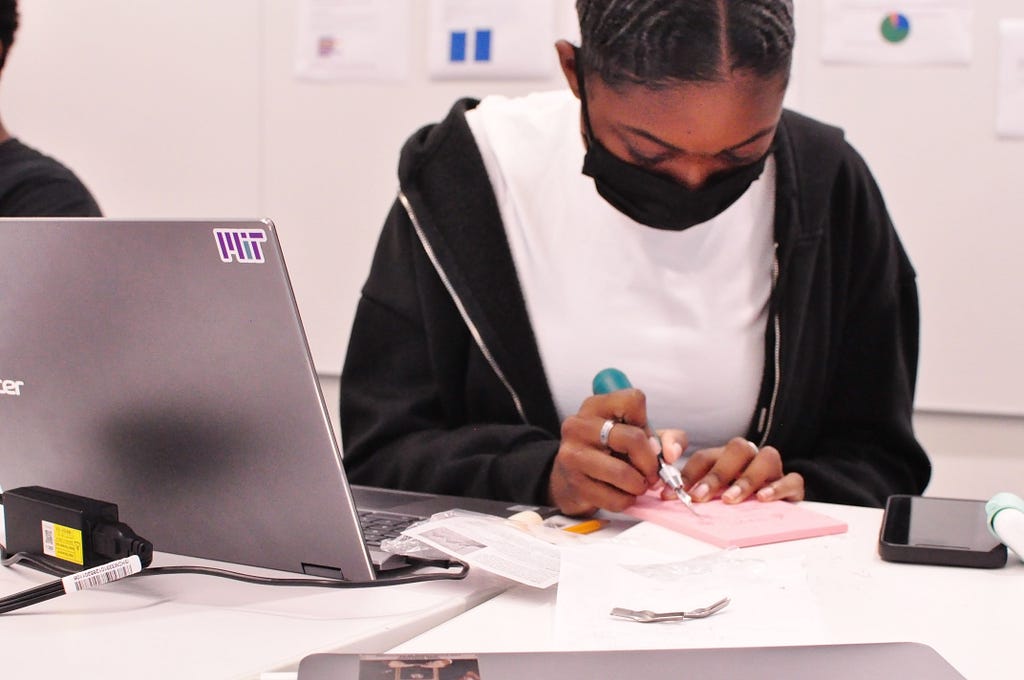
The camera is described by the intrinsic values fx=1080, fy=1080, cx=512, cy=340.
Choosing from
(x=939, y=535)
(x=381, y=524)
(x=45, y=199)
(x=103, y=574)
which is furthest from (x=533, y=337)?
(x=45, y=199)

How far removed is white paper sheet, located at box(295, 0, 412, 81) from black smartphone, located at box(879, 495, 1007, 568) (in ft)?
4.99

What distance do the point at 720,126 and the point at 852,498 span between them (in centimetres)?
47

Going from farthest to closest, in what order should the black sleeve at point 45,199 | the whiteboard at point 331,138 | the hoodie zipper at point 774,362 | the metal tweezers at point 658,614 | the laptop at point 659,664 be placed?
the whiteboard at point 331,138 < the black sleeve at point 45,199 < the hoodie zipper at point 774,362 < the metal tweezers at point 658,614 < the laptop at point 659,664

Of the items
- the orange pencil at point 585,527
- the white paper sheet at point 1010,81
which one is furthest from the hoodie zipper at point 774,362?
the white paper sheet at point 1010,81

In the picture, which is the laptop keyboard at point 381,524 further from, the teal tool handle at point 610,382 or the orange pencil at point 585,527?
the teal tool handle at point 610,382

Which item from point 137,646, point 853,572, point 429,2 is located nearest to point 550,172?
point 853,572

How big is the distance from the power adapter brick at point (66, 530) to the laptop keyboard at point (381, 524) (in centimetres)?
18

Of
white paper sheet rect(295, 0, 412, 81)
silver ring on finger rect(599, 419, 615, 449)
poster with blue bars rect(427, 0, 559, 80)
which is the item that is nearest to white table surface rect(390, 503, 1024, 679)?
silver ring on finger rect(599, 419, 615, 449)

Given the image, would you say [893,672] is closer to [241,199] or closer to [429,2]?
[429,2]

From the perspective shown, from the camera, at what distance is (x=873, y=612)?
0.76 metres

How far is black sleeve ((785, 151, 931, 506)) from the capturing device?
1314 mm

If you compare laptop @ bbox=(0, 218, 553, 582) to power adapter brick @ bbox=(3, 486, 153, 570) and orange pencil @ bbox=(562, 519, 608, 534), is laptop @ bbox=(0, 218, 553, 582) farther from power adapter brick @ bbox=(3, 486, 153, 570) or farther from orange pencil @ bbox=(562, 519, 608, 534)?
orange pencil @ bbox=(562, 519, 608, 534)

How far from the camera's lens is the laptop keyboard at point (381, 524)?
90cm

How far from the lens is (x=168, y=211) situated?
2.46 m
